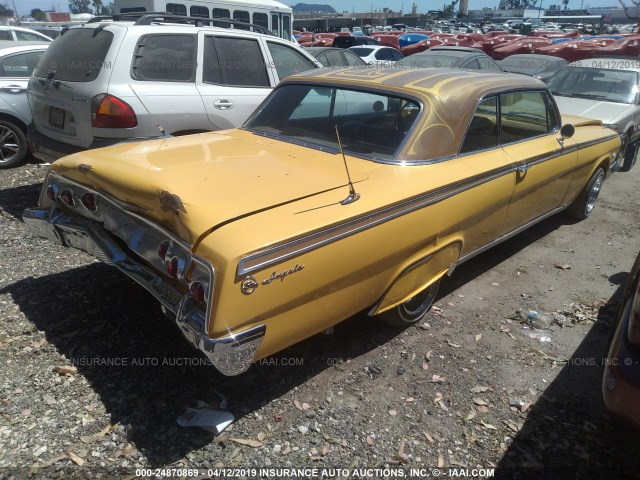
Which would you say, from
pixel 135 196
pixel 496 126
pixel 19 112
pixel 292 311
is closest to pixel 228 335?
pixel 292 311

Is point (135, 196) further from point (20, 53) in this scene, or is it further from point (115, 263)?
point (20, 53)

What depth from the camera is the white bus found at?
1147 centimetres

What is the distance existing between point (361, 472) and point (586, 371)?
5.72 ft

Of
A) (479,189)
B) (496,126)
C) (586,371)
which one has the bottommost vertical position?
(586,371)

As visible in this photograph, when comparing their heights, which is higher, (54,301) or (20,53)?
(20,53)

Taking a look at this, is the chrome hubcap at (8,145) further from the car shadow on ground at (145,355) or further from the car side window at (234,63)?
the car shadow on ground at (145,355)

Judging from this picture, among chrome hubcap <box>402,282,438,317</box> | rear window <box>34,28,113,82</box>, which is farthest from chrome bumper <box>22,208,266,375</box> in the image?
rear window <box>34,28,113,82</box>

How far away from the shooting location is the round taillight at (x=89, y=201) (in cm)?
291

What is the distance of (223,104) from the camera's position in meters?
5.22

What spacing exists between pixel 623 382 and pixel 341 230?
1.44m

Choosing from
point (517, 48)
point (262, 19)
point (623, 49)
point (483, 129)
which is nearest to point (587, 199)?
point (483, 129)

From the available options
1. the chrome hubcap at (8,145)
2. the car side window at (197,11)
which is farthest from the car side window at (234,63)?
the car side window at (197,11)

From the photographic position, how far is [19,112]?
6.20 m

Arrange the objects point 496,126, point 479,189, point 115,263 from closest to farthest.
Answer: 1. point 115,263
2. point 479,189
3. point 496,126
